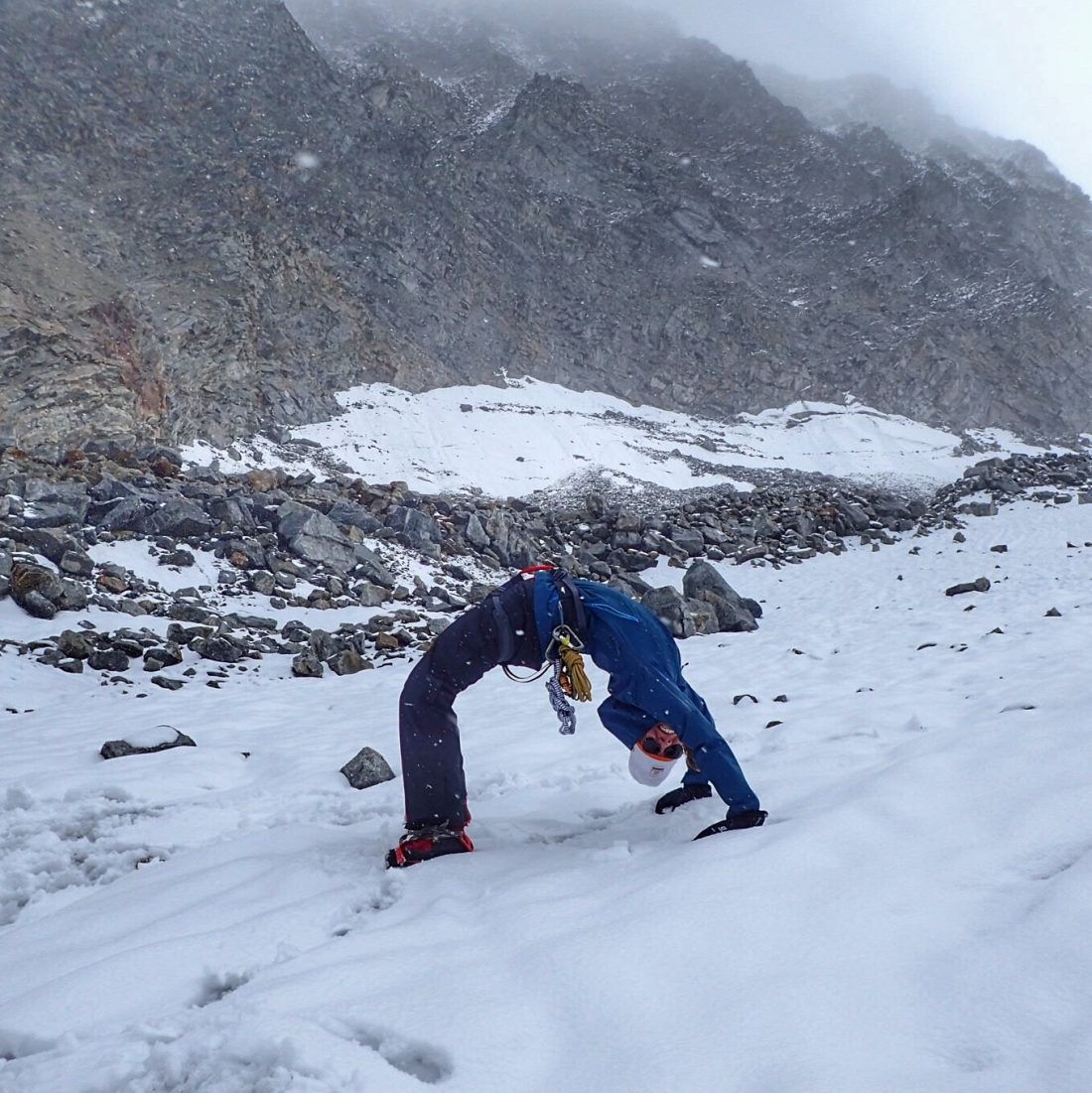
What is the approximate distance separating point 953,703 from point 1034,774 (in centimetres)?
200

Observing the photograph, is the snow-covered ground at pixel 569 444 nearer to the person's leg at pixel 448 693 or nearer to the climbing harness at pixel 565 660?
the person's leg at pixel 448 693

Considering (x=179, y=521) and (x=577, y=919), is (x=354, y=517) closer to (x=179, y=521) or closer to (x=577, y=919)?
(x=179, y=521)

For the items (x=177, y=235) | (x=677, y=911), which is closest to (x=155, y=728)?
(x=677, y=911)

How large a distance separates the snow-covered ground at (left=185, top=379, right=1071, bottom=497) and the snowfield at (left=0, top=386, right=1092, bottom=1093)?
1621cm

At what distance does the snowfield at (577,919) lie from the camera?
158cm

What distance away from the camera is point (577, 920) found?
219 cm

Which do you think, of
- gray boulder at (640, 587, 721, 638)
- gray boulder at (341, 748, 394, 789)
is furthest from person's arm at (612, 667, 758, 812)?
gray boulder at (640, 587, 721, 638)

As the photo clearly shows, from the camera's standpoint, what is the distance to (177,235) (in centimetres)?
3088

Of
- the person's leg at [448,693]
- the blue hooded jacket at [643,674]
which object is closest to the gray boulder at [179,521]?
the person's leg at [448,693]

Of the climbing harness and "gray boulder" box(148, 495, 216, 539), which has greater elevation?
Result: "gray boulder" box(148, 495, 216, 539)

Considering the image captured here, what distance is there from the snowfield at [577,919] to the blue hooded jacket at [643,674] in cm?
25

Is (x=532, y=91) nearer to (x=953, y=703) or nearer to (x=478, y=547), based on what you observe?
(x=478, y=547)

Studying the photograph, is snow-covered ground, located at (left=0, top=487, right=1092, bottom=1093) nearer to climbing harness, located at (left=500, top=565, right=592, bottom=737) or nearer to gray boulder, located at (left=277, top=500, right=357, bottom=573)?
climbing harness, located at (left=500, top=565, right=592, bottom=737)

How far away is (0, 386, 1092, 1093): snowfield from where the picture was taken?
1.58 meters
